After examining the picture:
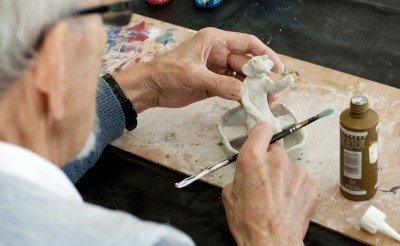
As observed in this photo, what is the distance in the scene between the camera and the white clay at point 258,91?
139cm

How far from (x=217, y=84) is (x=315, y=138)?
0.90 ft

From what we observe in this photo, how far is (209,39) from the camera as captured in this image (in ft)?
5.03

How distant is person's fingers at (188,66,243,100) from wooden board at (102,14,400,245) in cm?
13

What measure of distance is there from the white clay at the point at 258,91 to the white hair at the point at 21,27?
25.7 inches

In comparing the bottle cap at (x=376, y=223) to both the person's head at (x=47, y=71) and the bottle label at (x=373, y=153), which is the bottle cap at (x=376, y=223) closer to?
the bottle label at (x=373, y=153)

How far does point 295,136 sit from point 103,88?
49cm

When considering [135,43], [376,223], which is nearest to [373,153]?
[376,223]

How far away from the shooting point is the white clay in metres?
1.39

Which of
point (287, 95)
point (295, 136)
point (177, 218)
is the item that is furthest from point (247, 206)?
point (287, 95)

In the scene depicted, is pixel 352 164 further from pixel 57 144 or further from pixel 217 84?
pixel 57 144

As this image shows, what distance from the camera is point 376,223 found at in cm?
122

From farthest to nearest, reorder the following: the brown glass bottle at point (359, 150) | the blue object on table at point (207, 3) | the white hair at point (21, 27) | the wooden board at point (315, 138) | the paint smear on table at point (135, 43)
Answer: the blue object on table at point (207, 3)
the paint smear on table at point (135, 43)
the wooden board at point (315, 138)
the brown glass bottle at point (359, 150)
the white hair at point (21, 27)

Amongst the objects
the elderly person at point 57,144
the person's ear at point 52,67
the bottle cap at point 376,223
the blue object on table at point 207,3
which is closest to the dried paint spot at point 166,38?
the blue object on table at point 207,3

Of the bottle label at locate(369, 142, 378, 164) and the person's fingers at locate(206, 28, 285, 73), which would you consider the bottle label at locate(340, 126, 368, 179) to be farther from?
the person's fingers at locate(206, 28, 285, 73)
